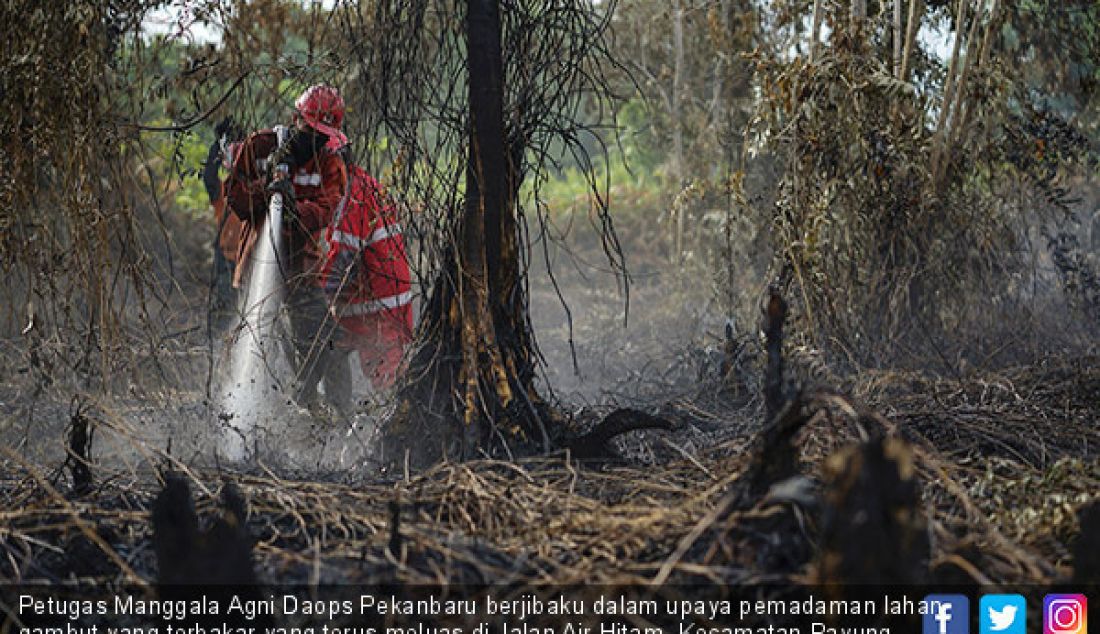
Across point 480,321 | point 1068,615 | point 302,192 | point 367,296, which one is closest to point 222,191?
point 302,192

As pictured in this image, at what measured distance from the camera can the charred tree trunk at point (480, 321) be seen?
4.27 metres

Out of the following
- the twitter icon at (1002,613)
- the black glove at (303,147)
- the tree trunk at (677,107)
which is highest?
the tree trunk at (677,107)

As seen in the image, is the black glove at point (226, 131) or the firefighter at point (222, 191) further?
the firefighter at point (222, 191)

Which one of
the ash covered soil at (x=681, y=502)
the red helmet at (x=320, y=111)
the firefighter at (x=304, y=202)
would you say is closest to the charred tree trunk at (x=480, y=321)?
the ash covered soil at (x=681, y=502)

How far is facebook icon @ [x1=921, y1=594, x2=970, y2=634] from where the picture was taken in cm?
243

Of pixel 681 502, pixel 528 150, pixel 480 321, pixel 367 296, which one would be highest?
pixel 528 150

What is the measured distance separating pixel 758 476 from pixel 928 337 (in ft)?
12.1

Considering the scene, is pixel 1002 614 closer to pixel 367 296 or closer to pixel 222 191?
pixel 367 296

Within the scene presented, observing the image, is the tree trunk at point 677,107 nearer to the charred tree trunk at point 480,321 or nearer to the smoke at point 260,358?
the smoke at point 260,358

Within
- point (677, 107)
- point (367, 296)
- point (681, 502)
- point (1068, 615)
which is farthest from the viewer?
point (677, 107)

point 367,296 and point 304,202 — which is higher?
point 304,202

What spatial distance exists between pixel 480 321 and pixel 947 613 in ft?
7.42

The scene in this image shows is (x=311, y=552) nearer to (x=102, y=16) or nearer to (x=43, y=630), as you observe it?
(x=43, y=630)

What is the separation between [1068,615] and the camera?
2445mm
